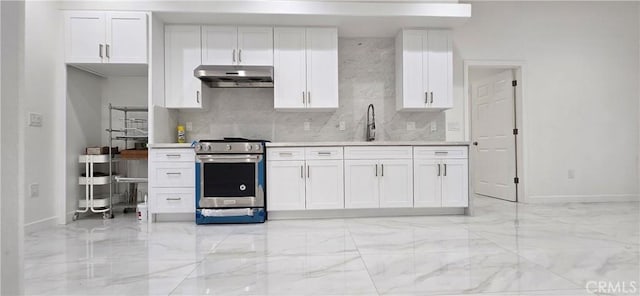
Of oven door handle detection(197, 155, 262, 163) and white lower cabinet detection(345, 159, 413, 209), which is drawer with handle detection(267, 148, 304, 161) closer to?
oven door handle detection(197, 155, 262, 163)

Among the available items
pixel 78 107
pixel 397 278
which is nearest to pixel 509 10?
pixel 397 278

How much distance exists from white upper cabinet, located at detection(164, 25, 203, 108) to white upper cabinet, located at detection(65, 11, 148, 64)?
12.3 inches

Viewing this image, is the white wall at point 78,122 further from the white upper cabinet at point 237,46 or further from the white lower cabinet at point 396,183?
the white lower cabinet at point 396,183

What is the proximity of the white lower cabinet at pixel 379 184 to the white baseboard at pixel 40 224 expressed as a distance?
9.88 ft

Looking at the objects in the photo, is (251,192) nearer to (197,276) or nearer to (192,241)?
(192,241)

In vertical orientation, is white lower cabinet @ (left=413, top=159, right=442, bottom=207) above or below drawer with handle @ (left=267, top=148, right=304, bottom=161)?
below

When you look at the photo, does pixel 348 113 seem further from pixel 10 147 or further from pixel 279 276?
pixel 10 147

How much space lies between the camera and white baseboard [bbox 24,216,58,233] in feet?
10.4

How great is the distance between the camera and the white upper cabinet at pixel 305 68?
396 centimetres

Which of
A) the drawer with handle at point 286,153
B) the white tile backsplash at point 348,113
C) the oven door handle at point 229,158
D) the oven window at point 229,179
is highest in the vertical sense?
the white tile backsplash at point 348,113

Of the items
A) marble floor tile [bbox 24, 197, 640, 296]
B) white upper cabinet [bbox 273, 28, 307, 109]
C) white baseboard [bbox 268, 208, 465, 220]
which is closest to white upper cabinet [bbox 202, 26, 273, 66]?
white upper cabinet [bbox 273, 28, 307, 109]

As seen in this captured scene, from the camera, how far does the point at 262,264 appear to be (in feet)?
6.88

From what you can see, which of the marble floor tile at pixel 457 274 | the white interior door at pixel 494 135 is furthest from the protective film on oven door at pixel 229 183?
the white interior door at pixel 494 135

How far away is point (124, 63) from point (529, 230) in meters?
4.30
